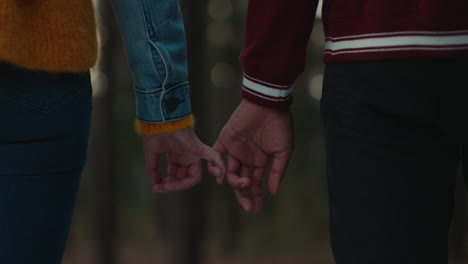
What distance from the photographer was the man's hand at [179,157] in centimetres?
229

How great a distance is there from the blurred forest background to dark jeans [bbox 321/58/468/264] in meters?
5.14

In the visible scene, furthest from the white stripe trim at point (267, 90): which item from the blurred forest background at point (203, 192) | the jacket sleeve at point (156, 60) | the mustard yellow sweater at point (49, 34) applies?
the blurred forest background at point (203, 192)

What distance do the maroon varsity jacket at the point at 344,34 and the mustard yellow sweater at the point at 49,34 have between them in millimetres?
564

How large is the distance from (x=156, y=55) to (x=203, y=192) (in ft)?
16.4

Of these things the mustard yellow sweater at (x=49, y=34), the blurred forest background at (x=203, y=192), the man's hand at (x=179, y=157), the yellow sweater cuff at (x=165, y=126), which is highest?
the mustard yellow sweater at (x=49, y=34)

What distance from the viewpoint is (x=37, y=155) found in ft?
5.82

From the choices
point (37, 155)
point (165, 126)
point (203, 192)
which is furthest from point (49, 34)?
point (203, 192)

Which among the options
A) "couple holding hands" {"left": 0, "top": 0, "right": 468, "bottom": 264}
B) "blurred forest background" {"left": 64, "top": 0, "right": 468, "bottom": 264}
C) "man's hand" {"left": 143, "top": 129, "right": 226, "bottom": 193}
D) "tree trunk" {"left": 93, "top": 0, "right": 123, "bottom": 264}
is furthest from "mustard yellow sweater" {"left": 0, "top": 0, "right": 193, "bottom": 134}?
"tree trunk" {"left": 93, "top": 0, "right": 123, "bottom": 264}

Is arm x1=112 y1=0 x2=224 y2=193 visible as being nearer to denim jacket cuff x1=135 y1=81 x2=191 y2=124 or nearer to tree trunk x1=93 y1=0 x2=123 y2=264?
denim jacket cuff x1=135 y1=81 x2=191 y2=124

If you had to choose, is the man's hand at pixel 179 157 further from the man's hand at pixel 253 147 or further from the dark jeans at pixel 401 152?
the dark jeans at pixel 401 152

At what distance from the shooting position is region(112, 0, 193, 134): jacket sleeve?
7.02ft

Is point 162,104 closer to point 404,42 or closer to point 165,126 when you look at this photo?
point 165,126

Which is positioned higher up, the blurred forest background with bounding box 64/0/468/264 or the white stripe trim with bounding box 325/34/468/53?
the white stripe trim with bounding box 325/34/468/53

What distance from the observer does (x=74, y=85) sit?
1847 mm
